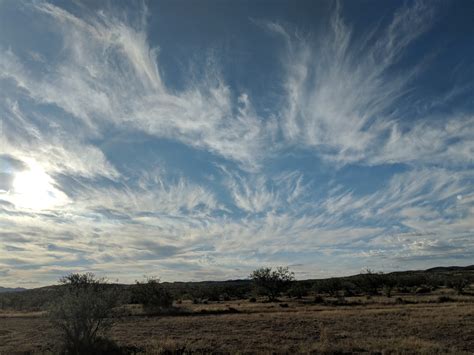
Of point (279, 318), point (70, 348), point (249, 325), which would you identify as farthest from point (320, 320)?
point (70, 348)

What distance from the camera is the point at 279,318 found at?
100 ft

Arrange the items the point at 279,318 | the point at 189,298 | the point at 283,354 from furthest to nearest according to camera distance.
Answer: the point at 189,298, the point at 279,318, the point at 283,354

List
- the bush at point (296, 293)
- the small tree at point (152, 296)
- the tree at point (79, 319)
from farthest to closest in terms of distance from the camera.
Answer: the bush at point (296, 293) → the small tree at point (152, 296) → the tree at point (79, 319)

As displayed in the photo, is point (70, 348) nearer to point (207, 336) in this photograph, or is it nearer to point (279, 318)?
point (207, 336)

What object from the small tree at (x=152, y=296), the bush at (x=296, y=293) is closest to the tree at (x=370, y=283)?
the bush at (x=296, y=293)

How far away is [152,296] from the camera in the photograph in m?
46.9

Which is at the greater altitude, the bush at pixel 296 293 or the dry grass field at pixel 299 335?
the bush at pixel 296 293

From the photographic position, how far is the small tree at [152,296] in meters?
45.0

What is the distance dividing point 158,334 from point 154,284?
27.1 m

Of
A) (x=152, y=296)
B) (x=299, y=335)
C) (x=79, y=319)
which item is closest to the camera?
(x=79, y=319)

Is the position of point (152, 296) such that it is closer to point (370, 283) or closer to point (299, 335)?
point (299, 335)

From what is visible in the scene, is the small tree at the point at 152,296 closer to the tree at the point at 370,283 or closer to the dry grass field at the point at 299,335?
the dry grass field at the point at 299,335

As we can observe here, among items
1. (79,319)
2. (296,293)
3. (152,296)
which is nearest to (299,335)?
(79,319)

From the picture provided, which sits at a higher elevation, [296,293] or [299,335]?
[296,293]
